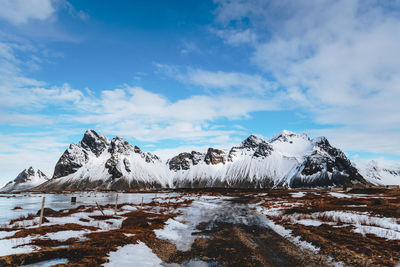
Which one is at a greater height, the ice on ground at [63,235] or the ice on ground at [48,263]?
the ice on ground at [48,263]

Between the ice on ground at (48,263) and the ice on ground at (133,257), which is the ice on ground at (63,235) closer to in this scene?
the ice on ground at (133,257)

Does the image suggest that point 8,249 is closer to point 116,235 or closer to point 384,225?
point 116,235

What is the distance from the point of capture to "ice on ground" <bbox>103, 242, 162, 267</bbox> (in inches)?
508

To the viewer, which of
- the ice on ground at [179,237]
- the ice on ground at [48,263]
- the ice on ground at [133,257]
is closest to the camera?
the ice on ground at [48,263]

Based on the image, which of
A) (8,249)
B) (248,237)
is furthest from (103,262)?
(248,237)

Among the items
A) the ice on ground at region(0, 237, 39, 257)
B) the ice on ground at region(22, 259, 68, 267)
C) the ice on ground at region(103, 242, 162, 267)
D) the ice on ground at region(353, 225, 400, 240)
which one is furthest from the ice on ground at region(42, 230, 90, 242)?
the ice on ground at region(353, 225, 400, 240)

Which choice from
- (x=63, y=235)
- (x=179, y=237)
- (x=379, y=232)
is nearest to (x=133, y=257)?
(x=63, y=235)

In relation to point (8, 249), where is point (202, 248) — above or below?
below

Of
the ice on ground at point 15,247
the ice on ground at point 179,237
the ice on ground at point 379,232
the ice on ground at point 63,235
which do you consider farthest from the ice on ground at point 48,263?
the ice on ground at point 379,232

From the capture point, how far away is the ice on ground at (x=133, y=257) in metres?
12.9

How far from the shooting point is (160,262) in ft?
45.9

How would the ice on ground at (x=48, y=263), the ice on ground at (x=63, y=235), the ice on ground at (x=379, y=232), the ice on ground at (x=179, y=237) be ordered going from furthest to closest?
the ice on ground at (x=179, y=237) → the ice on ground at (x=379, y=232) → the ice on ground at (x=63, y=235) → the ice on ground at (x=48, y=263)

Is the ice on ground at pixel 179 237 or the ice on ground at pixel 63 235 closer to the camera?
the ice on ground at pixel 63 235

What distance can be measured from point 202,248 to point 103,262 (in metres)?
7.58
